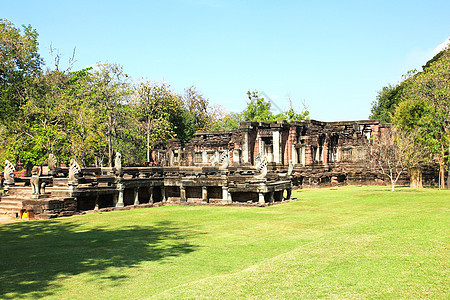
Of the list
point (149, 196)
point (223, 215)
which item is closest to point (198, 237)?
point (223, 215)

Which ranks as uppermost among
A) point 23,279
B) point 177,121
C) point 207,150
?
point 177,121

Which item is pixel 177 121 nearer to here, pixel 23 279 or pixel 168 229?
pixel 168 229

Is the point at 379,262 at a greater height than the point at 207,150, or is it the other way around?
the point at 207,150

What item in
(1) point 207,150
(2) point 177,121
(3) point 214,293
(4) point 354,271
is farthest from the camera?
(2) point 177,121

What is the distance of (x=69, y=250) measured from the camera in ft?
39.3

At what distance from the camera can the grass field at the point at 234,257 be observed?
7875 millimetres

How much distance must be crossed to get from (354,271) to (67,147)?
33771 mm

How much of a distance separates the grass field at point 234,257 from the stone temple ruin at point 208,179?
10.2 ft

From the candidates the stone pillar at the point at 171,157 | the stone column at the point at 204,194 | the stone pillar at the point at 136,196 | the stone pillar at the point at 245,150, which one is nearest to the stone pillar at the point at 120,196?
the stone pillar at the point at 136,196

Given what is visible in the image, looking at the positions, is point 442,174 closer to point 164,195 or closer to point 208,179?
point 208,179

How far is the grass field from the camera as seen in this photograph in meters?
7.88

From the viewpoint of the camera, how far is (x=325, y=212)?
18562mm

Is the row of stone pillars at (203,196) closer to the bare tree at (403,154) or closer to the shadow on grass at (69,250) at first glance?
the shadow on grass at (69,250)

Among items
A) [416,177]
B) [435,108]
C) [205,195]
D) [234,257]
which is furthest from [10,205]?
[435,108]
